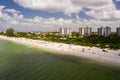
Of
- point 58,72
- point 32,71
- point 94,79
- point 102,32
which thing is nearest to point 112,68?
point 94,79

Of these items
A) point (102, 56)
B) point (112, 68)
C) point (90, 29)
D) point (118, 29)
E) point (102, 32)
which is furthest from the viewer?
point (90, 29)

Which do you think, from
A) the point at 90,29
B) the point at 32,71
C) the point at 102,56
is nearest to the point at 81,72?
the point at 32,71

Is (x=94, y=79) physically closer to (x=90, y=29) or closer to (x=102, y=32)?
(x=102, y=32)

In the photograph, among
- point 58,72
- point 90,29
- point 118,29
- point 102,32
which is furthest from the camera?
point 90,29

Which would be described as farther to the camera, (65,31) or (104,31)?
(65,31)

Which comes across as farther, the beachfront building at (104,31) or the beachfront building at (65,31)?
the beachfront building at (65,31)

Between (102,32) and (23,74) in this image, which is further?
(102,32)

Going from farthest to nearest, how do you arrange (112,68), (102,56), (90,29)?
(90,29), (102,56), (112,68)

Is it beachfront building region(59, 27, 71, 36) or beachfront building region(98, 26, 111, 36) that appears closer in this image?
beachfront building region(98, 26, 111, 36)

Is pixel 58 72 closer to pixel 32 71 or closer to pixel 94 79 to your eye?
pixel 32 71
